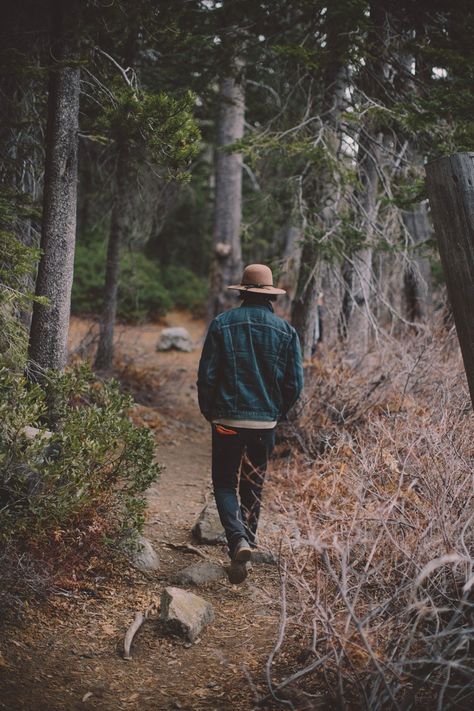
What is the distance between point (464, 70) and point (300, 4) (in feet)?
6.55

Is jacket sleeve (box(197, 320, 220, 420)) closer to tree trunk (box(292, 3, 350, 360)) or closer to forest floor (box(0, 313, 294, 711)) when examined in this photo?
forest floor (box(0, 313, 294, 711))

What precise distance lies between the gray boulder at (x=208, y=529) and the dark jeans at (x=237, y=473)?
0.53 meters

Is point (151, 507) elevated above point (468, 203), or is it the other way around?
point (468, 203)

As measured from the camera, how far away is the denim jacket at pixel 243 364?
4988mm

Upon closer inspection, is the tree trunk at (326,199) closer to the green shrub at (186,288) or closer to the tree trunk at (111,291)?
the tree trunk at (111,291)

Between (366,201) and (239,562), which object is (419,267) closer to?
(366,201)

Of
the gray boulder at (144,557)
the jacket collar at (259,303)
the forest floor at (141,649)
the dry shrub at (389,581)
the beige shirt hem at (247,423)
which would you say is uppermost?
the jacket collar at (259,303)

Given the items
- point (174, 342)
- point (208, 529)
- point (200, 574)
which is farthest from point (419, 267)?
point (200, 574)

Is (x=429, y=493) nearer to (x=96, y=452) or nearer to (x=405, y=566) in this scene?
(x=405, y=566)

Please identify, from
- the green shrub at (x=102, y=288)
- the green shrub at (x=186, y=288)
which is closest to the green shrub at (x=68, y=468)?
the green shrub at (x=102, y=288)

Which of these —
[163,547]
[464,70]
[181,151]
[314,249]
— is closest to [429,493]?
[163,547]

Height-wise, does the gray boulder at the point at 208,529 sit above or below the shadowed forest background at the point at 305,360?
below

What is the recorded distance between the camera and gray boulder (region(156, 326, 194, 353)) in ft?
55.9

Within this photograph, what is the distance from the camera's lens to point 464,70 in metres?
6.97
